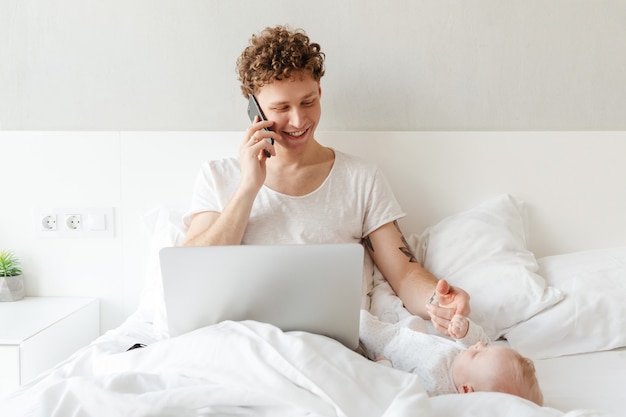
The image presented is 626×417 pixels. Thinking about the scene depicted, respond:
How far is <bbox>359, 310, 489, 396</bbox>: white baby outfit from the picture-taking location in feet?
4.25

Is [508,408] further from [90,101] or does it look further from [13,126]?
[13,126]

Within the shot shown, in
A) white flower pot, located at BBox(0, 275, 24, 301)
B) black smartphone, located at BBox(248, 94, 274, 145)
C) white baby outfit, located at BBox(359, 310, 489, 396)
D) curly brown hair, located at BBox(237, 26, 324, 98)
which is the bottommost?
white flower pot, located at BBox(0, 275, 24, 301)

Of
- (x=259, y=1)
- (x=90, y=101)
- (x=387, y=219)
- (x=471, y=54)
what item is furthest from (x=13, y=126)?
(x=471, y=54)

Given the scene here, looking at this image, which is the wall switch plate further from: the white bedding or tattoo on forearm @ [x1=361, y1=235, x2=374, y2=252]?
tattoo on forearm @ [x1=361, y1=235, x2=374, y2=252]

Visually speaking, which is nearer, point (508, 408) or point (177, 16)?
point (508, 408)

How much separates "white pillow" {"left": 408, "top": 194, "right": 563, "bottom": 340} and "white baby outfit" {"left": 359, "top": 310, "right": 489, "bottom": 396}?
0.23m

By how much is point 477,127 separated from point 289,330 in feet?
3.54

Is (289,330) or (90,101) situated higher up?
(90,101)

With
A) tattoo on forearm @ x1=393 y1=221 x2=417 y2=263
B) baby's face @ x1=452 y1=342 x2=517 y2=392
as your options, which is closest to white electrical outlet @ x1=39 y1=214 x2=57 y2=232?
tattoo on forearm @ x1=393 y1=221 x2=417 y2=263

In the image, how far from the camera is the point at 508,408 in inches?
42.1

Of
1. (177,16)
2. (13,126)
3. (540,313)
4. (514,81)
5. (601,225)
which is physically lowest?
(540,313)

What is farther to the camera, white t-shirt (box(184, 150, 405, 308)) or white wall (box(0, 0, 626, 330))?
white wall (box(0, 0, 626, 330))

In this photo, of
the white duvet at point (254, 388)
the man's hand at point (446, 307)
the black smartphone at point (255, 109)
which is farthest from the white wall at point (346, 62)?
the white duvet at point (254, 388)

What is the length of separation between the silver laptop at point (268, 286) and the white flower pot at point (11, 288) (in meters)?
0.94
